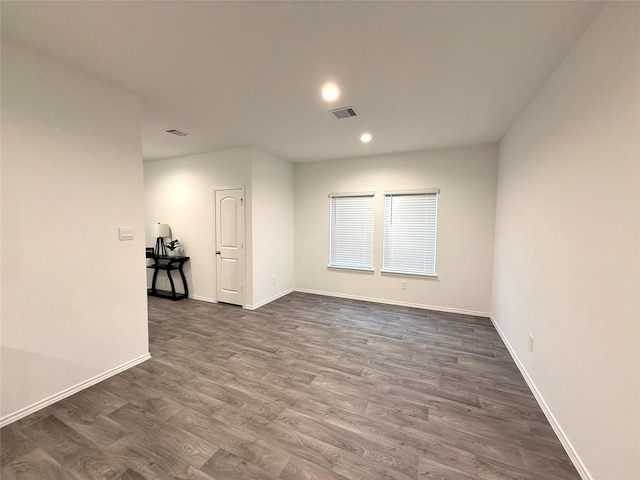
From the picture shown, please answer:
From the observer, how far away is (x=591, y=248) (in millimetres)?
1477

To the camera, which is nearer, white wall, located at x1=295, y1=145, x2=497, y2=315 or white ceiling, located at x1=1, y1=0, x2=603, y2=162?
white ceiling, located at x1=1, y1=0, x2=603, y2=162

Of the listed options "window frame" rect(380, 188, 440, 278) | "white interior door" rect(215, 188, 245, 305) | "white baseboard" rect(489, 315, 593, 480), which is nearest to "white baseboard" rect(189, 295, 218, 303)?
"white interior door" rect(215, 188, 245, 305)

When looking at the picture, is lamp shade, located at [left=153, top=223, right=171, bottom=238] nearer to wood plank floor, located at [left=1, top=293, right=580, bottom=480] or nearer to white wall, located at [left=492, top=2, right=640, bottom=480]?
wood plank floor, located at [left=1, top=293, right=580, bottom=480]

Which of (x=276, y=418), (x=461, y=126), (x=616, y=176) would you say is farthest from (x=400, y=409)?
(x=461, y=126)

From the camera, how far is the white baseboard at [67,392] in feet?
5.99

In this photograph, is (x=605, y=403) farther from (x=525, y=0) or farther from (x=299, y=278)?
(x=299, y=278)

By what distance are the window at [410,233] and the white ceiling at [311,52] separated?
4.99ft

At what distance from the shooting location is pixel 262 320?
3854 mm

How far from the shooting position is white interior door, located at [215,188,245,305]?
14.2 feet

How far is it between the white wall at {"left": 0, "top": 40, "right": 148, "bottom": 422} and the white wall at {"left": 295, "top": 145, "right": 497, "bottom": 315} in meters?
3.16

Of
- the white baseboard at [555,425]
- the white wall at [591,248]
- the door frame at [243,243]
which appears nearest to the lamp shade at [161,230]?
the door frame at [243,243]

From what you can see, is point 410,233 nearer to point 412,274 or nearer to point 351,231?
point 412,274

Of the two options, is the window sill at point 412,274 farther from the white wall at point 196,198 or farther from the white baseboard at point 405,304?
the white wall at point 196,198

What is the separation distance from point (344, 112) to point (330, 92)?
0.47 m
